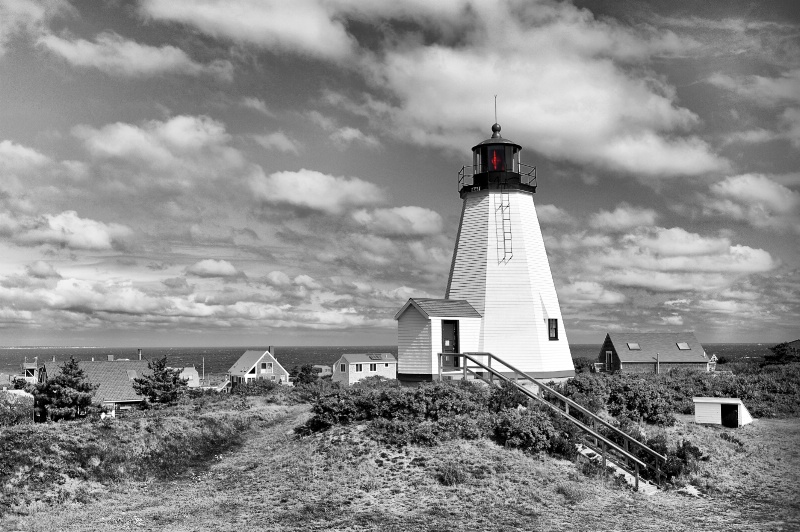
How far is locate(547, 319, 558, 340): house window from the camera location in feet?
90.0

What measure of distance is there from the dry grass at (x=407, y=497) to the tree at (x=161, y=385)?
26.5 m

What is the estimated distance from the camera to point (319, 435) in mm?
20484

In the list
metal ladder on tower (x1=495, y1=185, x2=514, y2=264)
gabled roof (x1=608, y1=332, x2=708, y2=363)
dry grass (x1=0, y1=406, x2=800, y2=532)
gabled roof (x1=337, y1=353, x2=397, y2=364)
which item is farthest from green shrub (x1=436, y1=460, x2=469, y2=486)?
gabled roof (x1=337, y1=353, x2=397, y2=364)

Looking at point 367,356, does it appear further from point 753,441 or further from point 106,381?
point 753,441

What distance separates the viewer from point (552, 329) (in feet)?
90.5

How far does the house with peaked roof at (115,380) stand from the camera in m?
53.2

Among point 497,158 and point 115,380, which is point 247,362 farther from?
point 497,158

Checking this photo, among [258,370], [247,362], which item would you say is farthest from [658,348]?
[247,362]

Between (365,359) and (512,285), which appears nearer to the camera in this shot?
(512,285)

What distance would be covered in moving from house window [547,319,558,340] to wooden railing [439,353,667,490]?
2556 millimetres

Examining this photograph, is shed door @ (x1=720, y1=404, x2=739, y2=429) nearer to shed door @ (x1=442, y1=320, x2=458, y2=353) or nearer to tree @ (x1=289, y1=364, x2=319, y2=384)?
shed door @ (x1=442, y1=320, x2=458, y2=353)

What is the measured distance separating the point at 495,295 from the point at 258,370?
2532 inches

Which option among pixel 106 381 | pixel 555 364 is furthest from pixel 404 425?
pixel 106 381

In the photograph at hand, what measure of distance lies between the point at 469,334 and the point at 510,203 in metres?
5.80
